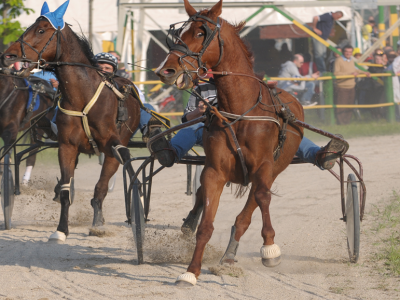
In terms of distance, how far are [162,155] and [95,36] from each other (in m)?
9.32

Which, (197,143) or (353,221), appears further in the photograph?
(197,143)

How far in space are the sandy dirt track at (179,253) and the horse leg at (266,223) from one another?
0.68 ft

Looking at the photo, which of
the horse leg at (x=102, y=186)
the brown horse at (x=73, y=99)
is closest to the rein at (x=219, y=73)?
A: the brown horse at (x=73, y=99)

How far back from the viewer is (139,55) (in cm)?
1250

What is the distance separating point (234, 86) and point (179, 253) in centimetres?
163

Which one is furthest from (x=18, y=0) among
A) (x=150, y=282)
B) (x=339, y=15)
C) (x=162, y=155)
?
(x=150, y=282)

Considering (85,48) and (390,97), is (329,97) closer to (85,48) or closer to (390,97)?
(390,97)

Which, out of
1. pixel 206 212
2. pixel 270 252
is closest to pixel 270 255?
pixel 270 252

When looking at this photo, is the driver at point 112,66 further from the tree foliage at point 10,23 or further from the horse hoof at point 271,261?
the tree foliage at point 10,23

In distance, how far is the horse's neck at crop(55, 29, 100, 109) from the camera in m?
4.96

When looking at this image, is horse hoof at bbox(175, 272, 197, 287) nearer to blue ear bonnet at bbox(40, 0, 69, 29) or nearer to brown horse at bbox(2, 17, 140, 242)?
brown horse at bbox(2, 17, 140, 242)

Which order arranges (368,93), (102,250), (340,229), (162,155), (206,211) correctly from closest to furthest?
(206,211) → (162,155) → (102,250) → (340,229) → (368,93)

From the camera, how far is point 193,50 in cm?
352

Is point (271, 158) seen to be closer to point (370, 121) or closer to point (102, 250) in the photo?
point (102, 250)
